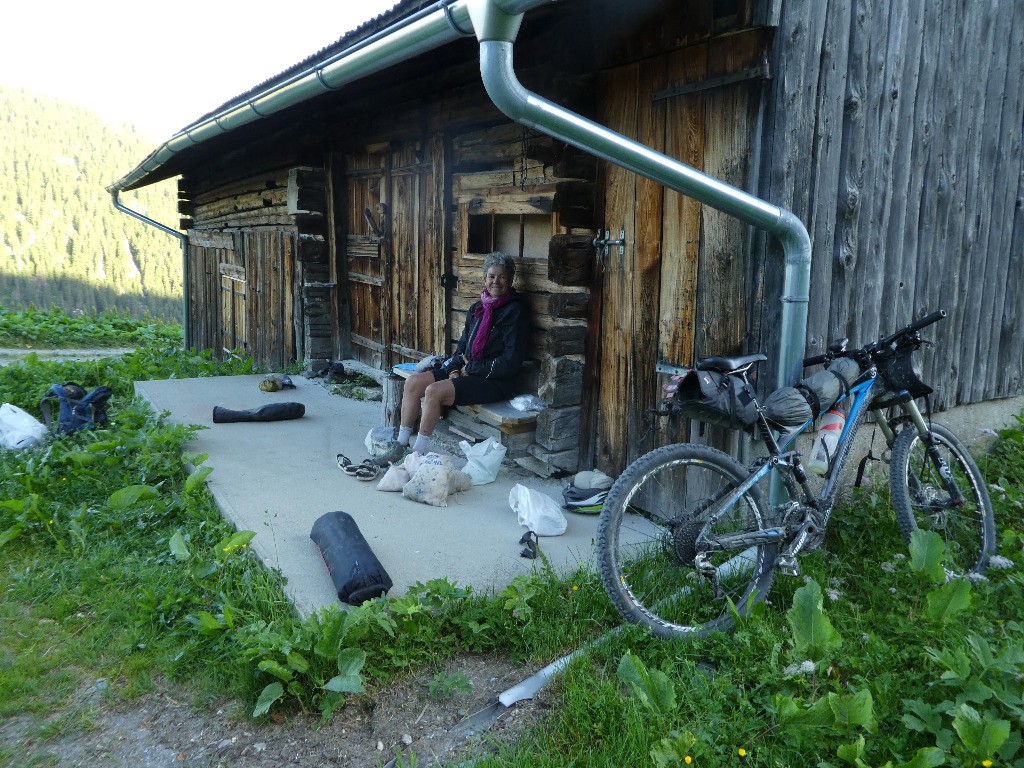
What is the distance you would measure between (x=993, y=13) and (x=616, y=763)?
4.69m

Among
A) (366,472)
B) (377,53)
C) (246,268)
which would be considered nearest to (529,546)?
(366,472)

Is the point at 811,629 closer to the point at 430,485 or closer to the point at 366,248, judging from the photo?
the point at 430,485

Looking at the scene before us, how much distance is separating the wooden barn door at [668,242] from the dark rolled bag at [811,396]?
0.54 metres

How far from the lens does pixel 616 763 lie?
6.97 feet

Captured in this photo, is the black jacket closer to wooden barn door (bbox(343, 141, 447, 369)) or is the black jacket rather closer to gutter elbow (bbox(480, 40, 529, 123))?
wooden barn door (bbox(343, 141, 447, 369))

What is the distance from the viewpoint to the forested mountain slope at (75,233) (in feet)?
165

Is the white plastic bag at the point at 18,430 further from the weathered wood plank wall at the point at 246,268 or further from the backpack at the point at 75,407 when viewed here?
the weathered wood plank wall at the point at 246,268

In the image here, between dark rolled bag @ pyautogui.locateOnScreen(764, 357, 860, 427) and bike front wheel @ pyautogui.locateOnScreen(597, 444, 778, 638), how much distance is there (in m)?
0.28

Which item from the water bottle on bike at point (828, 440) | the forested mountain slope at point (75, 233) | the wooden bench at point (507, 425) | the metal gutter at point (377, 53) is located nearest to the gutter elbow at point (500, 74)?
the metal gutter at point (377, 53)

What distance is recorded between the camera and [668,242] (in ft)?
12.9

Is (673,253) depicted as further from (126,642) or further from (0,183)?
(0,183)

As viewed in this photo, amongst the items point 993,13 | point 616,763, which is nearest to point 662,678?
point 616,763

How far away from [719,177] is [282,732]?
9.66 feet

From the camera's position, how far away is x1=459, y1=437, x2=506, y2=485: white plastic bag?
460cm
